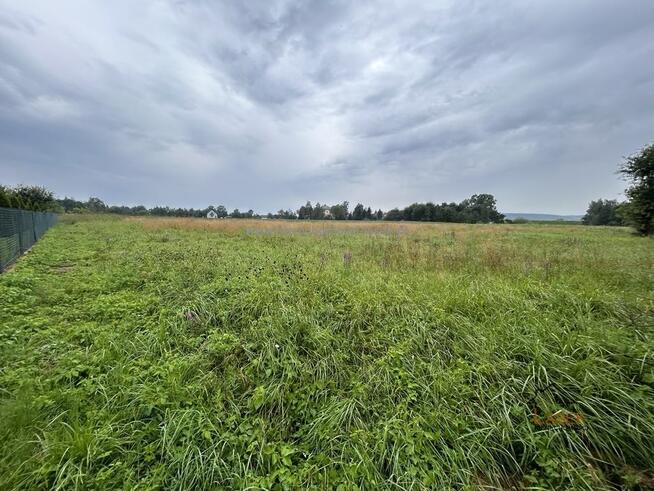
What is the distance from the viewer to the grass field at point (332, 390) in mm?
1840

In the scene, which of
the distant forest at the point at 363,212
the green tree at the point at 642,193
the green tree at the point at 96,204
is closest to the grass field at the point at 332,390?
the green tree at the point at 642,193

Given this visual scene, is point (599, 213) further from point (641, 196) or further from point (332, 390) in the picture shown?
point (332, 390)

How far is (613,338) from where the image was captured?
2758 mm

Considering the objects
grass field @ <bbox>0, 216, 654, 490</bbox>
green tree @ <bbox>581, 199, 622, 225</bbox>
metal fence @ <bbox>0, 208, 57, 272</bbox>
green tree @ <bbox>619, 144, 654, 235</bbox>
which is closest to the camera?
grass field @ <bbox>0, 216, 654, 490</bbox>

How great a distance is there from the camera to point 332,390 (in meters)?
2.59

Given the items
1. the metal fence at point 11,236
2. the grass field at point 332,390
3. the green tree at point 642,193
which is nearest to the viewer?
the grass field at point 332,390

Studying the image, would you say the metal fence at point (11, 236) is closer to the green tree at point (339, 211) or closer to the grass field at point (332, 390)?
the grass field at point (332, 390)

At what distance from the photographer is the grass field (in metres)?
1.84

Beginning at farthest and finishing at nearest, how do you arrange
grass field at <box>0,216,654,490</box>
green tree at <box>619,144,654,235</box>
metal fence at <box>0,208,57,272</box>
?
green tree at <box>619,144,654,235</box> < metal fence at <box>0,208,57,272</box> < grass field at <box>0,216,654,490</box>

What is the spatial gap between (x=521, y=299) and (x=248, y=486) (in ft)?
13.8

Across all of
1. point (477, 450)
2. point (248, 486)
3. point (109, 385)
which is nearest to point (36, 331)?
point (109, 385)

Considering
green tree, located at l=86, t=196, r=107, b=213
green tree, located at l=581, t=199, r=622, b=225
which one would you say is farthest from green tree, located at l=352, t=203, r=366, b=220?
green tree, located at l=86, t=196, r=107, b=213

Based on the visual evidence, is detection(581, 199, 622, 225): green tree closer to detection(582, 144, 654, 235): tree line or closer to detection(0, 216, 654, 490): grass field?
detection(582, 144, 654, 235): tree line

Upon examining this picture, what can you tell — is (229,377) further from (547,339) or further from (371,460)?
(547,339)
